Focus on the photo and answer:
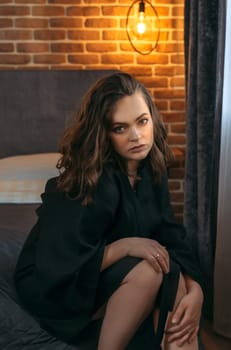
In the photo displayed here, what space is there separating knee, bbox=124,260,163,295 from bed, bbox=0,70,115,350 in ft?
0.92

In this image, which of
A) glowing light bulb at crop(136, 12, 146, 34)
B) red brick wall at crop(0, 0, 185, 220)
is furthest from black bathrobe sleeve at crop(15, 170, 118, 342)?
glowing light bulb at crop(136, 12, 146, 34)

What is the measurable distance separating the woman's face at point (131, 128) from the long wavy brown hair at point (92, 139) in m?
0.02

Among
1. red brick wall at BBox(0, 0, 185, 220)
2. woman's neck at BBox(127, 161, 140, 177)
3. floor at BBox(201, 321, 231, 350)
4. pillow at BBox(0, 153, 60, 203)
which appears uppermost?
red brick wall at BBox(0, 0, 185, 220)

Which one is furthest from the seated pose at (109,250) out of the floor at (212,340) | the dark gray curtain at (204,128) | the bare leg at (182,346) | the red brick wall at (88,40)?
the red brick wall at (88,40)

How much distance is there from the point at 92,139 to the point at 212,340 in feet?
4.09

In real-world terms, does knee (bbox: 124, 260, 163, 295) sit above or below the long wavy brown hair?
below

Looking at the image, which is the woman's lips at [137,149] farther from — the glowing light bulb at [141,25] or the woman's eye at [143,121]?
the glowing light bulb at [141,25]

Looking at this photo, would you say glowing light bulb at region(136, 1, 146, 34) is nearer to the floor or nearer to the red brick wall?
the red brick wall

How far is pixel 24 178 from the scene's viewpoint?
97.7 inches

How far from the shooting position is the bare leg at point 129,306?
131 centimetres

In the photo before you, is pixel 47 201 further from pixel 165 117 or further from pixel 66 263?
pixel 165 117

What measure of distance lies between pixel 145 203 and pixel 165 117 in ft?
6.04

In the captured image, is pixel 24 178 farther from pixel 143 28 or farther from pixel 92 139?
pixel 143 28

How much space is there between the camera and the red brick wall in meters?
3.15
